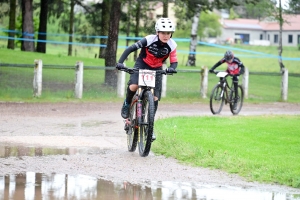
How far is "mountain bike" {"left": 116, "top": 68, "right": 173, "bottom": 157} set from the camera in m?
10.8

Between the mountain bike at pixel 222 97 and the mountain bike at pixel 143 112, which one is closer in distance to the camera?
the mountain bike at pixel 143 112

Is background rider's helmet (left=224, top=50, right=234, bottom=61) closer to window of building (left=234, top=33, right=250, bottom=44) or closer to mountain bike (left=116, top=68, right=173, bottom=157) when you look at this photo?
mountain bike (left=116, top=68, right=173, bottom=157)

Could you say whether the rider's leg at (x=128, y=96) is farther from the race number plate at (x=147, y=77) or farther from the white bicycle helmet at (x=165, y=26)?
the white bicycle helmet at (x=165, y=26)

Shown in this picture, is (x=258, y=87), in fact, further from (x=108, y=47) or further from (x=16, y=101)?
(x=16, y=101)

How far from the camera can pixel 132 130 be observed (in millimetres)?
11820

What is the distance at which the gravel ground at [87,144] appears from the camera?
951 centimetres

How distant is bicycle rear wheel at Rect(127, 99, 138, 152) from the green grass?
0.39 meters

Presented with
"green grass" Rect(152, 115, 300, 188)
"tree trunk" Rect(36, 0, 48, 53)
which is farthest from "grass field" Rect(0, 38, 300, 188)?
"tree trunk" Rect(36, 0, 48, 53)

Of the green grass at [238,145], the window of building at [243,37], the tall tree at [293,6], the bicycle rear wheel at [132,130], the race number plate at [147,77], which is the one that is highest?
the window of building at [243,37]

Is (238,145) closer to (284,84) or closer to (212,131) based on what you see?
(212,131)

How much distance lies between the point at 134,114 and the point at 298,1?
30.5 meters

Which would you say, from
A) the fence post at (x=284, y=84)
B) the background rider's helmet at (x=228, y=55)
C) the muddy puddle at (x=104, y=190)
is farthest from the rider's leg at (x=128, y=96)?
the fence post at (x=284, y=84)

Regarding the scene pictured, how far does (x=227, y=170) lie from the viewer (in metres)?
9.96

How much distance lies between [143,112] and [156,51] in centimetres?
91
